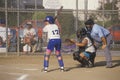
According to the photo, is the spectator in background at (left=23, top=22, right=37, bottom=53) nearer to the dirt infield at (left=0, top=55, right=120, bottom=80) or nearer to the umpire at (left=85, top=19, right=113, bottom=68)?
the dirt infield at (left=0, top=55, right=120, bottom=80)

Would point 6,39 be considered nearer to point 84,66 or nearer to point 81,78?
point 84,66

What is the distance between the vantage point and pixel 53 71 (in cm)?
1335

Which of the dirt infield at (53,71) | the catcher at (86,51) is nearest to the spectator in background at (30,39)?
the dirt infield at (53,71)

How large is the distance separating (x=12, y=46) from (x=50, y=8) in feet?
8.22

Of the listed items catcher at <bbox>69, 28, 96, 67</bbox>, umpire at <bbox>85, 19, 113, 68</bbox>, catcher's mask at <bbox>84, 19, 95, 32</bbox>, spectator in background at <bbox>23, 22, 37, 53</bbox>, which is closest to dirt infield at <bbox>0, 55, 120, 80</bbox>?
catcher at <bbox>69, 28, 96, 67</bbox>

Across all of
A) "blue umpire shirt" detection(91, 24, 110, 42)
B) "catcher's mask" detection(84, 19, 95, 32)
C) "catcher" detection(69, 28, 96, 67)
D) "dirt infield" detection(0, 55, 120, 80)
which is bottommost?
"dirt infield" detection(0, 55, 120, 80)

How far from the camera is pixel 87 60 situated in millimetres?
14156

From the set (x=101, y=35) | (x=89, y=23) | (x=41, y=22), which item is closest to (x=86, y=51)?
(x=101, y=35)

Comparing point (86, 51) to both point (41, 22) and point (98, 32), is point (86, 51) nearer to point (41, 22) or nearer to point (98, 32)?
point (98, 32)

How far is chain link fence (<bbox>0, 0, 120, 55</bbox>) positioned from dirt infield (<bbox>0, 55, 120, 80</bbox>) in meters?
2.77

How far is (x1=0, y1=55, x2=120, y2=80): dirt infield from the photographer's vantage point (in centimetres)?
1223

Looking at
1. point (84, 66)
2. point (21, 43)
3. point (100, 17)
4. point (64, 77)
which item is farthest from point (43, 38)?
point (64, 77)

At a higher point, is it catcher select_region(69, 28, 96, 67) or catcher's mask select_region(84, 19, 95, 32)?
catcher's mask select_region(84, 19, 95, 32)

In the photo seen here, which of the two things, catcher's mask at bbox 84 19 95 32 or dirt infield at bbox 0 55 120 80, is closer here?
dirt infield at bbox 0 55 120 80
